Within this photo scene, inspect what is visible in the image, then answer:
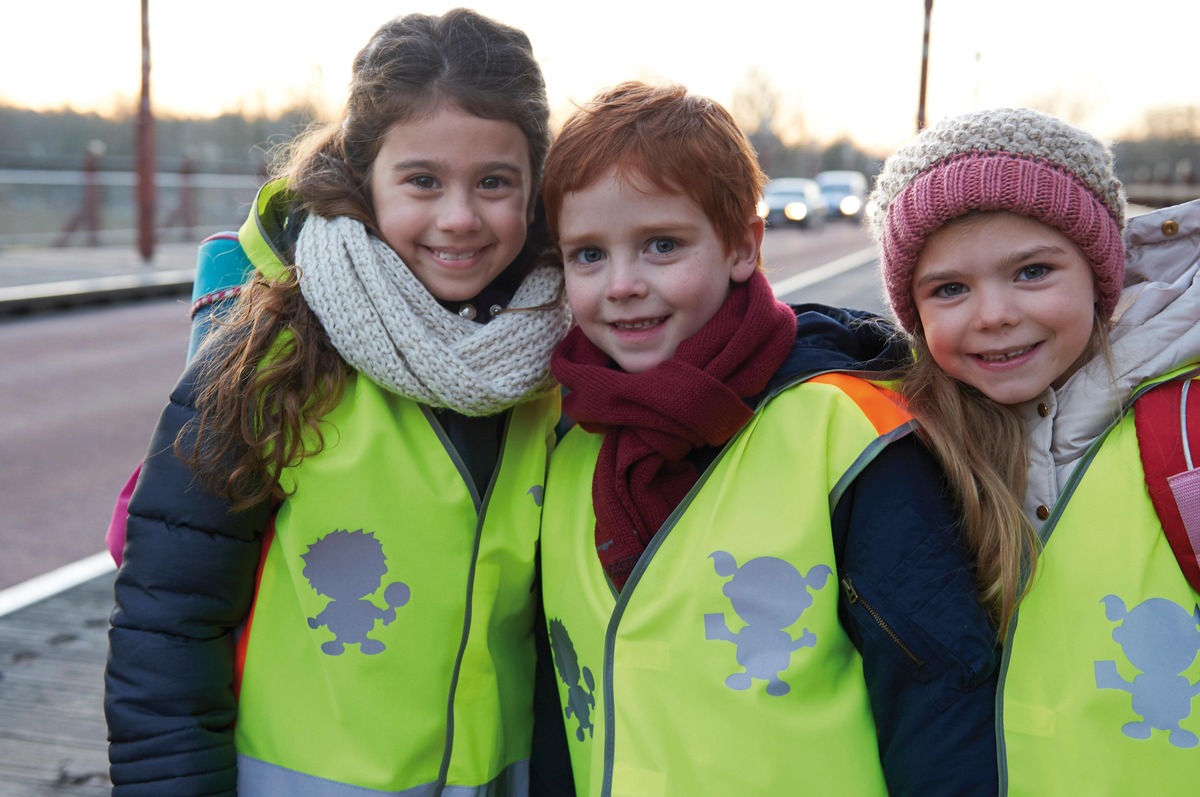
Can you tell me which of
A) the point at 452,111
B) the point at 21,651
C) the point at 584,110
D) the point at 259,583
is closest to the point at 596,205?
the point at 584,110

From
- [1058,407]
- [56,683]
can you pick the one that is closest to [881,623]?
[1058,407]

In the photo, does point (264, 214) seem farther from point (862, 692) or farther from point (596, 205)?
point (862, 692)

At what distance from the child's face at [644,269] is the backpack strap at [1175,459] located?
0.71m

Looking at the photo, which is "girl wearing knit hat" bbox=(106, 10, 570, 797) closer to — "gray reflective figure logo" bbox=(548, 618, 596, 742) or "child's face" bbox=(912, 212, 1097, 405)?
"gray reflective figure logo" bbox=(548, 618, 596, 742)

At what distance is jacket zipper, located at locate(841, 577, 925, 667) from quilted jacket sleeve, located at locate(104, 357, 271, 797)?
102 cm

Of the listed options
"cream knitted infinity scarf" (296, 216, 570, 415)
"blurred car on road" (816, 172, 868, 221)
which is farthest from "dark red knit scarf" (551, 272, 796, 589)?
"blurred car on road" (816, 172, 868, 221)

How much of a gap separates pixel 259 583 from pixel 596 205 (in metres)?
0.90

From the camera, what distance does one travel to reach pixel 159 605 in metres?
1.84

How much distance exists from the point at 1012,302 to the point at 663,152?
0.64 metres

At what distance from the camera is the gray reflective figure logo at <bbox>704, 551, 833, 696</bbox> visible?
5.60 feet

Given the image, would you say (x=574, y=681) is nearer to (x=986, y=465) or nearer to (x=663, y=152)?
(x=986, y=465)

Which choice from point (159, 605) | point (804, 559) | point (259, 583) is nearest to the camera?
point (804, 559)

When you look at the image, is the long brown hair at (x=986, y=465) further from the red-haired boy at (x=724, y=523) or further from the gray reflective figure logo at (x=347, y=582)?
the gray reflective figure logo at (x=347, y=582)

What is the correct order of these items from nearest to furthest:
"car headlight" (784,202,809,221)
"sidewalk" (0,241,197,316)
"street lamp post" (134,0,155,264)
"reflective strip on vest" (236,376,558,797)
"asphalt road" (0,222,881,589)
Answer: "reflective strip on vest" (236,376,558,797) → "asphalt road" (0,222,881,589) → "sidewalk" (0,241,197,316) → "street lamp post" (134,0,155,264) → "car headlight" (784,202,809,221)
